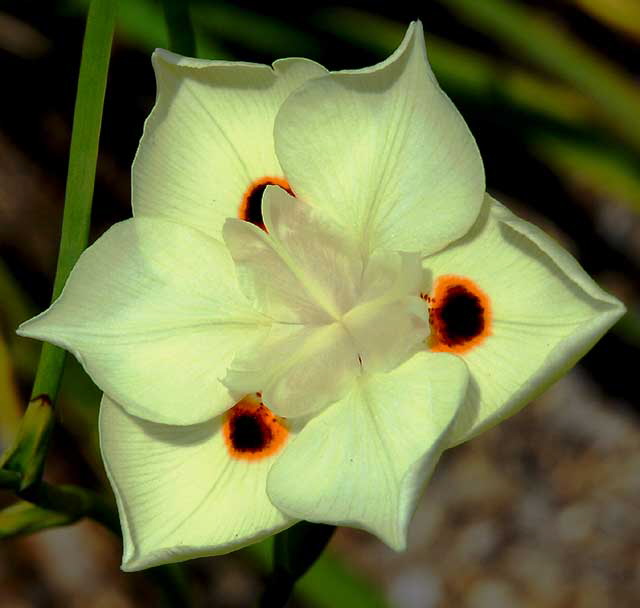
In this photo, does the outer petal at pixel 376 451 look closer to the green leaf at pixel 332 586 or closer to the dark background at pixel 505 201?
the green leaf at pixel 332 586

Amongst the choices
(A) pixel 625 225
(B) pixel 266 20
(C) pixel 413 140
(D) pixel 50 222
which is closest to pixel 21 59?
(D) pixel 50 222

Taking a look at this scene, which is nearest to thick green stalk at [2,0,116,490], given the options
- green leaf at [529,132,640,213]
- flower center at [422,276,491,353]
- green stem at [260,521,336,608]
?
green stem at [260,521,336,608]

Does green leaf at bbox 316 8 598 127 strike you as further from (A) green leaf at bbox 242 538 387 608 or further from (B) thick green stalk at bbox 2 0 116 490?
(B) thick green stalk at bbox 2 0 116 490

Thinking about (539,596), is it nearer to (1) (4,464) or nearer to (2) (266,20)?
(2) (266,20)

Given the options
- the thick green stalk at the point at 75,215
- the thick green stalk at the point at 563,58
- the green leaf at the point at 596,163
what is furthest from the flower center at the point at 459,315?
the green leaf at the point at 596,163

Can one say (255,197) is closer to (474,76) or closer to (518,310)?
(518,310)
